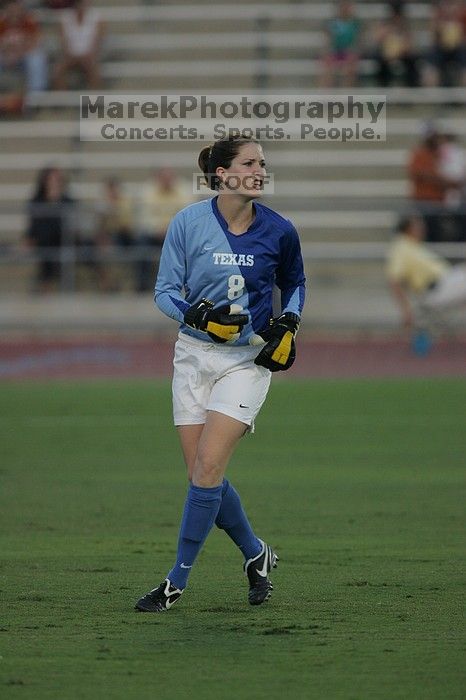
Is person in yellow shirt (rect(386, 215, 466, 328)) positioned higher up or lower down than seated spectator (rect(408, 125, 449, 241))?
lower down

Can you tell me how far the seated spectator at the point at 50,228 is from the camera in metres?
18.1

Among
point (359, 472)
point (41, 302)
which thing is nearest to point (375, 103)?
point (41, 302)

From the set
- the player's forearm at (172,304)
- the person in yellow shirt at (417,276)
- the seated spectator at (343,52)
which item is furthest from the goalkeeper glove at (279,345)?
the seated spectator at (343,52)

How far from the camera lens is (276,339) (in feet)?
19.0

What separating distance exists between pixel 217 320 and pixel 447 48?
16.5 meters

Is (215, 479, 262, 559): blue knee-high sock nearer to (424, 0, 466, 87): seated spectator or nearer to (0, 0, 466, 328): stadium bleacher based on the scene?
(0, 0, 466, 328): stadium bleacher

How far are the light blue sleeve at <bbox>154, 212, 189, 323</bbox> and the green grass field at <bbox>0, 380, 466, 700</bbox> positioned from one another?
1.31 metres

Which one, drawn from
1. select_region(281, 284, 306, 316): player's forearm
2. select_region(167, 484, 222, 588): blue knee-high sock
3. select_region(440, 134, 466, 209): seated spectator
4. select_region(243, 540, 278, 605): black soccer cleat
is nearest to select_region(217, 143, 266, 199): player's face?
select_region(281, 284, 306, 316): player's forearm

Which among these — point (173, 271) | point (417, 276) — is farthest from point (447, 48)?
point (173, 271)

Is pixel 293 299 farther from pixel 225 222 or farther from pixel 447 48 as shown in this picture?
pixel 447 48

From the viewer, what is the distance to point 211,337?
572cm

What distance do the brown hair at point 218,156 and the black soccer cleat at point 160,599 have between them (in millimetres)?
1723

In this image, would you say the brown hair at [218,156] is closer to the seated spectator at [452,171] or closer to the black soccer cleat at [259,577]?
the black soccer cleat at [259,577]

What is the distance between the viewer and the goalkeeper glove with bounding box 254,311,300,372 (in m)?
5.78
